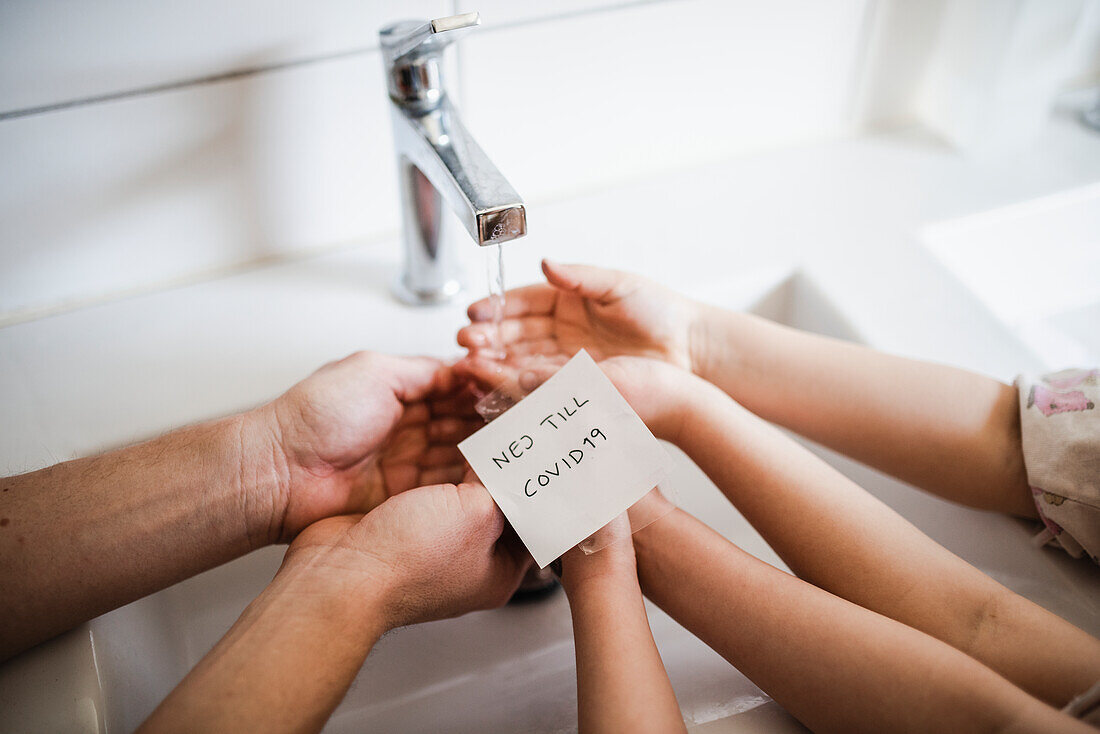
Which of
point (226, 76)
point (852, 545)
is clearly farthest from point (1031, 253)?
point (226, 76)

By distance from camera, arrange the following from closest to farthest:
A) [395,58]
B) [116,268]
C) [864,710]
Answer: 1. [864,710]
2. [395,58]
3. [116,268]

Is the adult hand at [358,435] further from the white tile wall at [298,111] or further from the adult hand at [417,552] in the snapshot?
the white tile wall at [298,111]

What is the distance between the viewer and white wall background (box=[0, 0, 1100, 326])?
66cm

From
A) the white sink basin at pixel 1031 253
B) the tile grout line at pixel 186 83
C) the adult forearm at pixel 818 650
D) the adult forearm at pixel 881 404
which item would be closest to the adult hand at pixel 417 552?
the adult forearm at pixel 818 650

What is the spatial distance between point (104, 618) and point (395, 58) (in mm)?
447

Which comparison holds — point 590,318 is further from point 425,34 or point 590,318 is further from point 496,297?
point 425,34

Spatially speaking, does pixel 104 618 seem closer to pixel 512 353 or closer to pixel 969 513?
pixel 512 353

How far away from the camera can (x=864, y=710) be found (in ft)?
1.65

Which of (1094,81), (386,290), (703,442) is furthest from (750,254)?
(1094,81)

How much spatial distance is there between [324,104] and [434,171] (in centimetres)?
19

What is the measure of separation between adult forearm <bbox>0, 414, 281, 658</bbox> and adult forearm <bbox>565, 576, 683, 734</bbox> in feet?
0.81

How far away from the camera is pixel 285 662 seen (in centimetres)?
49

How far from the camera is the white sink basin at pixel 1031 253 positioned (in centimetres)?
85

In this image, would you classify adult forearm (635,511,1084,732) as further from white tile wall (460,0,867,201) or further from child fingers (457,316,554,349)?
white tile wall (460,0,867,201)
